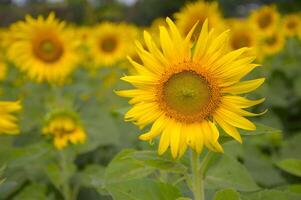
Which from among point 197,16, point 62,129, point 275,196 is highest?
point 197,16

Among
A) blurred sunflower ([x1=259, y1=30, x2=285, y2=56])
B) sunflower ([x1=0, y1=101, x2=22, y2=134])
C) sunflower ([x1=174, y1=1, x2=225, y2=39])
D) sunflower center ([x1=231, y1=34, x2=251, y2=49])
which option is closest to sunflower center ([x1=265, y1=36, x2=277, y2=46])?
blurred sunflower ([x1=259, y1=30, x2=285, y2=56])

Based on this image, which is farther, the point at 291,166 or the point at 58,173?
the point at 58,173

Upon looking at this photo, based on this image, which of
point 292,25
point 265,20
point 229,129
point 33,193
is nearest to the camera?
point 229,129

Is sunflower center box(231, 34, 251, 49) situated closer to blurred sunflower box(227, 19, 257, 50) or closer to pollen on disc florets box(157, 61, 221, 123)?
blurred sunflower box(227, 19, 257, 50)

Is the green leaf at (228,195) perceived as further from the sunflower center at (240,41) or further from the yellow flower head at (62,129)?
the sunflower center at (240,41)

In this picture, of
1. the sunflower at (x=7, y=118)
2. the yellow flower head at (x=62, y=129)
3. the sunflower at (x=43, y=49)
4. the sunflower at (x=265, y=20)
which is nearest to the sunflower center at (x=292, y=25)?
the sunflower at (x=265, y=20)

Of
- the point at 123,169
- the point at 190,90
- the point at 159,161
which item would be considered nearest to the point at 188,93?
the point at 190,90

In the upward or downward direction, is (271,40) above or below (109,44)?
below

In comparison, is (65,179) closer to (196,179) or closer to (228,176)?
(228,176)
